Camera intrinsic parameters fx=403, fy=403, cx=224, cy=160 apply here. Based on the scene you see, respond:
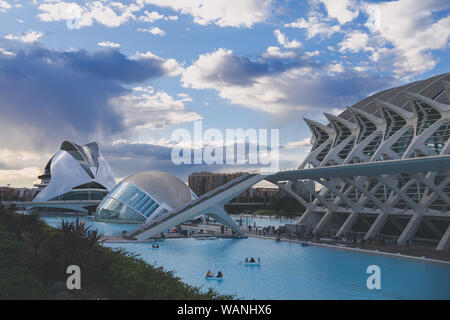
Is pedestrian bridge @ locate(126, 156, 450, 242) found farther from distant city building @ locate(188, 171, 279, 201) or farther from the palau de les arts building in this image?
distant city building @ locate(188, 171, 279, 201)

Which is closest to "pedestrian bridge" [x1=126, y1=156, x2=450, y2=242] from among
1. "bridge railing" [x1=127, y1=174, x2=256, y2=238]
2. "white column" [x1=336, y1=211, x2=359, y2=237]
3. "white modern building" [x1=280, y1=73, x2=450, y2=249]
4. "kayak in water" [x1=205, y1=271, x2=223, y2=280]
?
"bridge railing" [x1=127, y1=174, x2=256, y2=238]

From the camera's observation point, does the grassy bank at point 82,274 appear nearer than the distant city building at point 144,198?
Yes

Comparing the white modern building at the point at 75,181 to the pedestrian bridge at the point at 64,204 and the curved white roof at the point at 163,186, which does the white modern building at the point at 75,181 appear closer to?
the pedestrian bridge at the point at 64,204

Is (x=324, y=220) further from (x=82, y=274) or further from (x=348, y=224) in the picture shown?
(x=82, y=274)

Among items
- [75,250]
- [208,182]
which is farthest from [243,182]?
[208,182]

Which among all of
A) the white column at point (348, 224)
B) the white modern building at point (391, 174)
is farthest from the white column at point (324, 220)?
the white column at point (348, 224)
